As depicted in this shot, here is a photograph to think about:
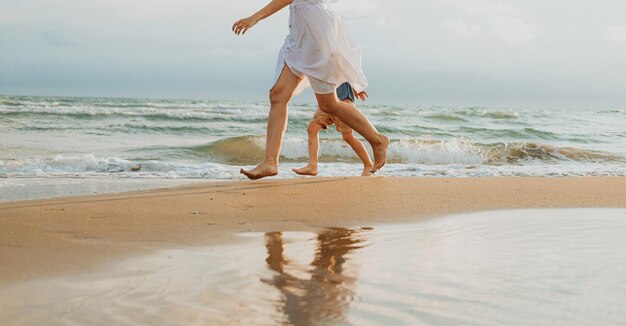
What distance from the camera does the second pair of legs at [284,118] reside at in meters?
4.91

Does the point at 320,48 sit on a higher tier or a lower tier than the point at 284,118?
higher

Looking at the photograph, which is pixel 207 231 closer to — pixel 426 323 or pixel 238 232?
pixel 238 232

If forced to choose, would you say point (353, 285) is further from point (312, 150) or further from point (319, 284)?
point (312, 150)

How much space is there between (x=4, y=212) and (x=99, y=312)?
76.9 inches

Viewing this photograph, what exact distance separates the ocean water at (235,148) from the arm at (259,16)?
1.85m

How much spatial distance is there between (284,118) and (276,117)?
0.22 ft

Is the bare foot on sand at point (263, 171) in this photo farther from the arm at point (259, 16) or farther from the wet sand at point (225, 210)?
the arm at point (259, 16)

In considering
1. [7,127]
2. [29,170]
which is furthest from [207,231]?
[7,127]

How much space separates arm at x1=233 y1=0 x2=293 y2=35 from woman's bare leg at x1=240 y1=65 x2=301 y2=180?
1.30ft

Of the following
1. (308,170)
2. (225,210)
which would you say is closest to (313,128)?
(308,170)

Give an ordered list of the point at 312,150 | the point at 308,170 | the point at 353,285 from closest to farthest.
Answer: the point at 353,285
the point at 308,170
the point at 312,150

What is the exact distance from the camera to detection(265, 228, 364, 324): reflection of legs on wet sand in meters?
1.90

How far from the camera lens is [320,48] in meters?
4.76

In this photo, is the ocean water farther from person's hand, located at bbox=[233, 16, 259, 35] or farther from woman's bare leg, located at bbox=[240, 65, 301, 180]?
person's hand, located at bbox=[233, 16, 259, 35]
